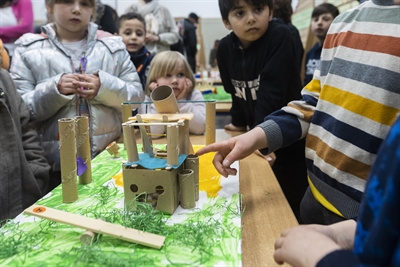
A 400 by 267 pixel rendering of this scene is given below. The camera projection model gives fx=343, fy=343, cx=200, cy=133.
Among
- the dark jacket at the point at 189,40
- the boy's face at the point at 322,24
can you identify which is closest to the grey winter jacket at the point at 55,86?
the boy's face at the point at 322,24

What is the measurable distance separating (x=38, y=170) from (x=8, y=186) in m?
0.14

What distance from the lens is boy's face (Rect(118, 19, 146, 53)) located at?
2100mm

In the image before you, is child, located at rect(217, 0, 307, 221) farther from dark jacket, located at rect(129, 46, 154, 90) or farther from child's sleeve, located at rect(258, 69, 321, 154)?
dark jacket, located at rect(129, 46, 154, 90)

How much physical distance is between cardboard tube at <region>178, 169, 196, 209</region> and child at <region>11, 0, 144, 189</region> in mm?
690

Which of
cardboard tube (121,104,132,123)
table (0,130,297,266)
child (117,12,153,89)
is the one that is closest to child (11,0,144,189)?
cardboard tube (121,104,132,123)

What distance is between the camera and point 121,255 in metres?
0.55

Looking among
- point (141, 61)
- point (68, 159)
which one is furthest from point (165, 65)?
point (68, 159)

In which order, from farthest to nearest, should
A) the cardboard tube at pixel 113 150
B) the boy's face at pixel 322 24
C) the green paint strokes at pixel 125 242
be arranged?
the boy's face at pixel 322 24
the cardboard tube at pixel 113 150
the green paint strokes at pixel 125 242

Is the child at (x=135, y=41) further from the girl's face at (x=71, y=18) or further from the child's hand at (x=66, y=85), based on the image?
the child's hand at (x=66, y=85)

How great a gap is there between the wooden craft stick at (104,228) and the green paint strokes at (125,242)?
1cm

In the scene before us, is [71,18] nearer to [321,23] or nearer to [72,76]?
[72,76]

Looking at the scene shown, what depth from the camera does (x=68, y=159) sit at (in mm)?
784

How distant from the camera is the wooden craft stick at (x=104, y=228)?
0.58m

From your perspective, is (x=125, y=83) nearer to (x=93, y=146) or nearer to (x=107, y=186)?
(x=93, y=146)
